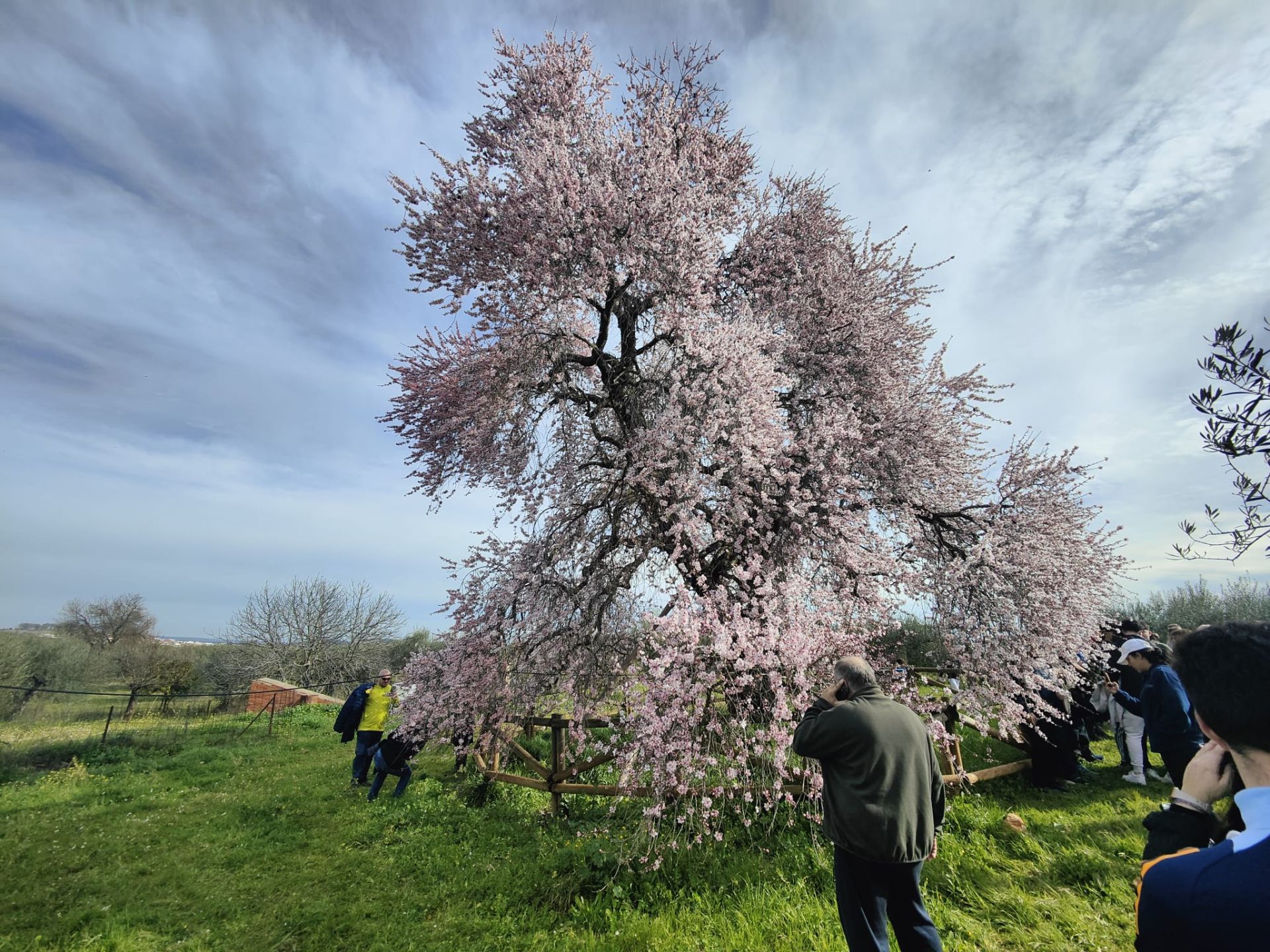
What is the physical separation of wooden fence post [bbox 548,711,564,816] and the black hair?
788cm

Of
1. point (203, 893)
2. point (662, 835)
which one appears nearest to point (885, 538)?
point (662, 835)

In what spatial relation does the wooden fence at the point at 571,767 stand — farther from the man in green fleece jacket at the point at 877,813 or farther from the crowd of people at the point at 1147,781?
the man in green fleece jacket at the point at 877,813

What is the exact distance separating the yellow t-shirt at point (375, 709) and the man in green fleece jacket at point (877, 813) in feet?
29.4

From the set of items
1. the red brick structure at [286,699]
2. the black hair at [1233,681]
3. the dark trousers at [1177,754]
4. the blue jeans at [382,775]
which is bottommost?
the red brick structure at [286,699]

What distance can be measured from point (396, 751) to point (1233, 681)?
10.8 meters

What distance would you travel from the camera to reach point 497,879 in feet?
21.1

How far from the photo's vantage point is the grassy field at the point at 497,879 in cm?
493

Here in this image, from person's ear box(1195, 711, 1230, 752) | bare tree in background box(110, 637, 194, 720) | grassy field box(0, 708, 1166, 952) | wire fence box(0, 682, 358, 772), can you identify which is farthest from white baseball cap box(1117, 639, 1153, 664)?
bare tree in background box(110, 637, 194, 720)

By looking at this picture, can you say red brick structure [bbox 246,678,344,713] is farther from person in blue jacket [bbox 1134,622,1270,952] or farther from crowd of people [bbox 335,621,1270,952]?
person in blue jacket [bbox 1134,622,1270,952]

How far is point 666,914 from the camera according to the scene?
5137 millimetres

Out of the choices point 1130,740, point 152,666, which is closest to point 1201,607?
point 1130,740

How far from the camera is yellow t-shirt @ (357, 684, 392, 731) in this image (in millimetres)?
10125

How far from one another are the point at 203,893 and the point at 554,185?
1037 cm

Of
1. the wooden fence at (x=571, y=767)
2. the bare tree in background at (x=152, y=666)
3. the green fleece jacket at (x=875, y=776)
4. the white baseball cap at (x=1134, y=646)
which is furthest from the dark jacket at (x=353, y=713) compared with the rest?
the bare tree in background at (x=152, y=666)
